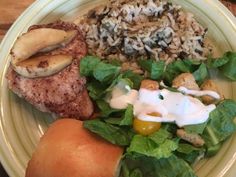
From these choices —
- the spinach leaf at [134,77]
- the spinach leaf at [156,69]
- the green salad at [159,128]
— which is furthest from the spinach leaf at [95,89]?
the spinach leaf at [156,69]

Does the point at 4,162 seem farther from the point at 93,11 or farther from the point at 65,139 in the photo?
the point at 93,11

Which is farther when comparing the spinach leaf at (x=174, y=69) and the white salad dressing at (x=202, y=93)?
the spinach leaf at (x=174, y=69)

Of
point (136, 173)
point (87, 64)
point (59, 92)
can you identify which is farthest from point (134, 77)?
point (136, 173)

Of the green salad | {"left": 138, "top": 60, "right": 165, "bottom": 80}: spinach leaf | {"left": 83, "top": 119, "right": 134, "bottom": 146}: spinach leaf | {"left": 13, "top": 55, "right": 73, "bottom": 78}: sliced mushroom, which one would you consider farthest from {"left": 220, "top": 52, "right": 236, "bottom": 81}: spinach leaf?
{"left": 13, "top": 55, "right": 73, "bottom": 78}: sliced mushroom

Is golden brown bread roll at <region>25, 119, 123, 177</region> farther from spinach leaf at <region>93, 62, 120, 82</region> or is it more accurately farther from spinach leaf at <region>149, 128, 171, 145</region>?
spinach leaf at <region>93, 62, 120, 82</region>

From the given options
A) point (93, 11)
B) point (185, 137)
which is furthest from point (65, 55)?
point (185, 137)

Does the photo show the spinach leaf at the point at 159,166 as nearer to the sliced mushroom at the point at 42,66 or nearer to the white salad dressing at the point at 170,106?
the white salad dressing at the point at 170,106
